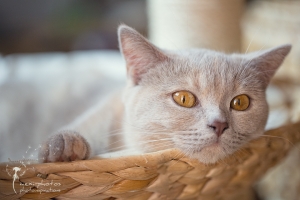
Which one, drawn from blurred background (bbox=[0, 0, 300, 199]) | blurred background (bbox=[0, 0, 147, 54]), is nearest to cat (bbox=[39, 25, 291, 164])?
blurred background (bbox=[0, 0, 300, 199])

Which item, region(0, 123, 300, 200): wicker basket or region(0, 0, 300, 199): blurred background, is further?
region(0, 0, 300, 199): blurred background

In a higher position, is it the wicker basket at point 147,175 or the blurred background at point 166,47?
the blurred background at point 166,47

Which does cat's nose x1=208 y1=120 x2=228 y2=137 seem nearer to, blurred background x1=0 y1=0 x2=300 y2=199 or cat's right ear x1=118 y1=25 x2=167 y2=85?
cat's right ear x1=118 y1=25 x2=167 y2=85

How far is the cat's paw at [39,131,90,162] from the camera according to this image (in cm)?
81

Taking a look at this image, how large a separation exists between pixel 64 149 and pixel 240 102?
0.55 meters

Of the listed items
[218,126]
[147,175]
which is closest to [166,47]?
[218,126]

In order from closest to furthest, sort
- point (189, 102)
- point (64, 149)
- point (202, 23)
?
point (64, 149) < point (189, 102) < point (202, 23)

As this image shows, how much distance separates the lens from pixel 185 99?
1008 mm

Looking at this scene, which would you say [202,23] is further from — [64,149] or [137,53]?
[64,149]

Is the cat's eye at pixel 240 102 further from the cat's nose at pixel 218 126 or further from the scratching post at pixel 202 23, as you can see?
the scratching post at pixel 202 23

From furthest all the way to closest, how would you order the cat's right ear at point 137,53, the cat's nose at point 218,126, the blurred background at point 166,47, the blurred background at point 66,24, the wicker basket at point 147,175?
the blurred background at point 66,24, the blurred background at point 166,47, the cat's right ear at point 137,53, the cat's nose at point 218,126, the wicker basket at point 147,175

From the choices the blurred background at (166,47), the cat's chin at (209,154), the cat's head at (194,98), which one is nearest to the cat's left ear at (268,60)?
the cat's head at (194,98)

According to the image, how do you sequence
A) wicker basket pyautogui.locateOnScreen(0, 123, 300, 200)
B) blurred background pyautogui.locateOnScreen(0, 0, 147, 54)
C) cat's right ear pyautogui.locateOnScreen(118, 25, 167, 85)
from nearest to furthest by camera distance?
wicker basket pyautogui.locateOnScreen(0, 123, 300, 200)
cat's right ear pyautogui.locateOnScreen(118, 25, 167, 85)
blurred background pyautogui.locateOnScreen(0, 0, 147, 54)

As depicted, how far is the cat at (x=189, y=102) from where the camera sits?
36.2 inches
